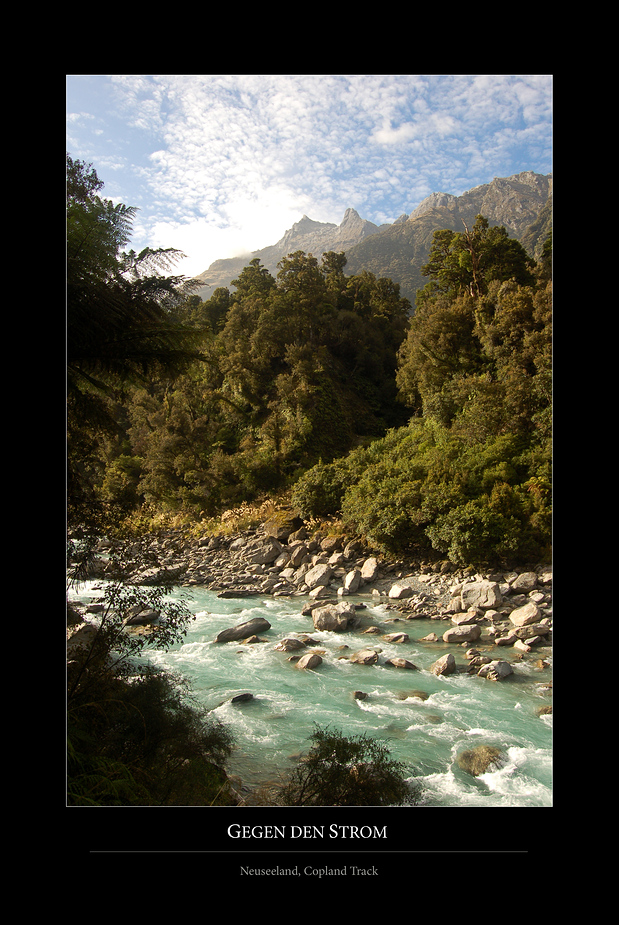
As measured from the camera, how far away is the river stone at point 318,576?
10795mm

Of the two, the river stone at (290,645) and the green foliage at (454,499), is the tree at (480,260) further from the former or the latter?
the river stone at (290,645)

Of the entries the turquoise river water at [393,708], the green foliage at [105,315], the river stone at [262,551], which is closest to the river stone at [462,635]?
the turquoise river water at [393,708]

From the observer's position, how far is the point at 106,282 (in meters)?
3.53

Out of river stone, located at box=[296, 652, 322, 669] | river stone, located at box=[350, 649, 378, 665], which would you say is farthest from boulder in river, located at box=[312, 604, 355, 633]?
river stone, located at box=[296, 652, 322, 669]

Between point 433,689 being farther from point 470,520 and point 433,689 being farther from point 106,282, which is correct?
point 106,282

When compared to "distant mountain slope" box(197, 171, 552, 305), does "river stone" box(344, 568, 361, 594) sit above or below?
below

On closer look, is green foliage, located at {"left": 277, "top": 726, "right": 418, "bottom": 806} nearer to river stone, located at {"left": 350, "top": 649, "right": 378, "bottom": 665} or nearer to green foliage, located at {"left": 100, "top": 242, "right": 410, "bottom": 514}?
river stone, located at {"left": 350, "top": 649, "right": 378, "bottom": 665}

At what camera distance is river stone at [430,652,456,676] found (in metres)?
6.22

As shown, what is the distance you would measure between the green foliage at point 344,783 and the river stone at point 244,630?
13.2 ft

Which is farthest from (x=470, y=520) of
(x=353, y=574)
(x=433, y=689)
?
(x=433, y=689)

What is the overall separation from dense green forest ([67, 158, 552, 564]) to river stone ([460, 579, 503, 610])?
1.14 meters

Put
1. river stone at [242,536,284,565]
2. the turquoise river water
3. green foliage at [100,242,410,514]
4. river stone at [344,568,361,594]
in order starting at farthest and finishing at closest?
green foliage at [100,242,410,514] < river stone at [242,536,284,565] < river stone at [344,568,361,594] < the turquoise river water

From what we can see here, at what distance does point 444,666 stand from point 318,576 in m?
4.94

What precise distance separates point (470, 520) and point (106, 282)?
8783mm
